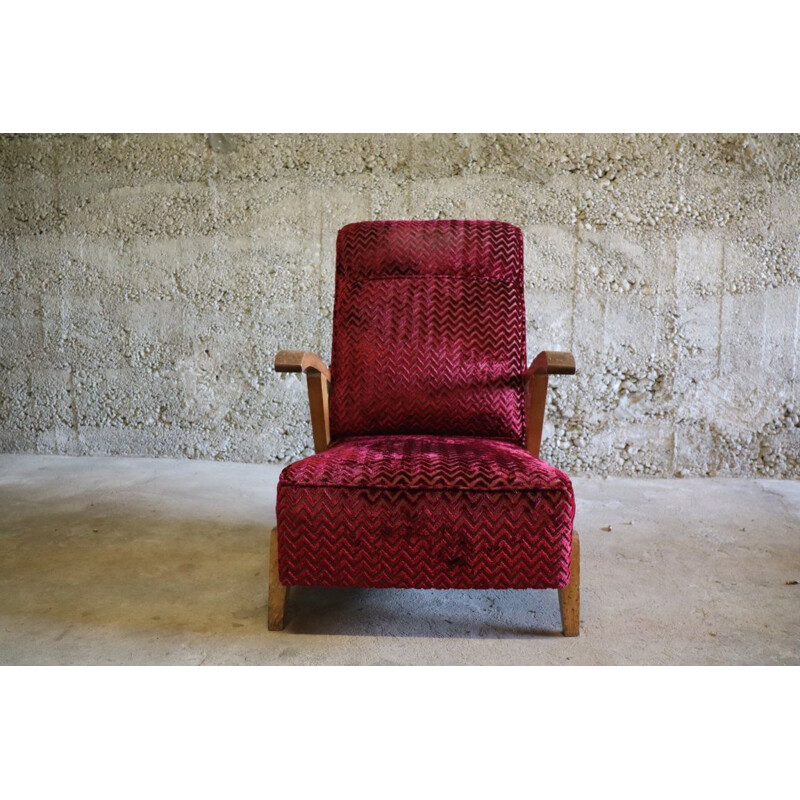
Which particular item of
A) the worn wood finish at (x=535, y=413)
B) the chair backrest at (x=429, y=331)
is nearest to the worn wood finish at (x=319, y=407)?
the chair backrest at (x=429, y=331)

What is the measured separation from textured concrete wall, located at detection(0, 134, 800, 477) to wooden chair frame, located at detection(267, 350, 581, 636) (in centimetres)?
147

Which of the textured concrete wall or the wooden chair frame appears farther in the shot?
the textured concrete wall

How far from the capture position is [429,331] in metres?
2.27

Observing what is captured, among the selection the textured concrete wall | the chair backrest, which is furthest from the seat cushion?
the textured concrete wall

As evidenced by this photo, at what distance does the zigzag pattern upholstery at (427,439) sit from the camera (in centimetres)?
159

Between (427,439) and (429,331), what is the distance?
0.40 meters

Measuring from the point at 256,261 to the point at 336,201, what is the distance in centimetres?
51

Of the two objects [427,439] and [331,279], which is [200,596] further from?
[331,279]

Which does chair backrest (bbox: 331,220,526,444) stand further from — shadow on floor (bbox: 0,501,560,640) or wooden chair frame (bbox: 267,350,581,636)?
shadow on floor (bbox: 0,501,560,640)

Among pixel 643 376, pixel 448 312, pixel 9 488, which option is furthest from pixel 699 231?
pixel 9 488

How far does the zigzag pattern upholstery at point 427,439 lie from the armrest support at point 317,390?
7 centimetres

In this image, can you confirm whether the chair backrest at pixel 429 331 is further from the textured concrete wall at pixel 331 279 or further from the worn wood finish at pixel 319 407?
the textured concrete wall at pixel 331 279

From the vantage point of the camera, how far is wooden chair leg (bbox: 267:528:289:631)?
1.68 meters

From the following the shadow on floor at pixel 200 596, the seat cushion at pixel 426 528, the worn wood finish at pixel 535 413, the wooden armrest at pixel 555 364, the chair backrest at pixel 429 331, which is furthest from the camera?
the chair backrest at pixel 429 331
